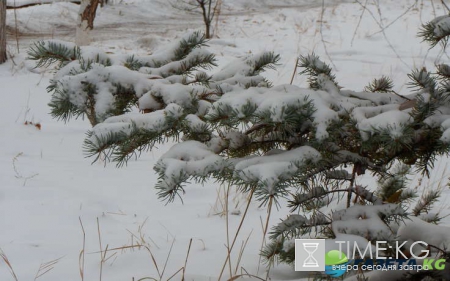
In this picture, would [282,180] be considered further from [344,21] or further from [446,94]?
[344,21]

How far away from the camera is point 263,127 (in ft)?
5.51

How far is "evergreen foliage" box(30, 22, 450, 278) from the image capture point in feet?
4.88

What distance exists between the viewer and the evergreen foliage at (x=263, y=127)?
1.49 meters

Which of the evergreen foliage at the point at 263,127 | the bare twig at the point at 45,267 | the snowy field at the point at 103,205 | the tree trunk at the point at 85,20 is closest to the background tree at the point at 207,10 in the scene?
the snowy field at the point at 103,205

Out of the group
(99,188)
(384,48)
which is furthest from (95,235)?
(384,48)

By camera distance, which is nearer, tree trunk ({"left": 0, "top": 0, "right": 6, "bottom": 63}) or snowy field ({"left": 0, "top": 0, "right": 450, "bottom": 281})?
snowy field ({"left": 0, "top": 0, "right": 450, "bottom": 281})

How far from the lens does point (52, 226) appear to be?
2865 mm

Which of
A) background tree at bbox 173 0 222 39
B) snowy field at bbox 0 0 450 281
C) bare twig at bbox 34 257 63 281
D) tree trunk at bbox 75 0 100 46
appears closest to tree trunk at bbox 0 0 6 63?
snowy field at bbox 0 0 450 281

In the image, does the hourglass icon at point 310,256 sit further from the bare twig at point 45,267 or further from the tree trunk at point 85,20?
the tree trunk at point 85,20

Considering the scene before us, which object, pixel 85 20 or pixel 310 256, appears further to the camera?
pixel 85 20

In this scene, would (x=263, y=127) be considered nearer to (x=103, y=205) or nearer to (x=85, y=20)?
(x=103, y=205)

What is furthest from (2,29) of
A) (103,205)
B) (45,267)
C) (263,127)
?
(263,127)

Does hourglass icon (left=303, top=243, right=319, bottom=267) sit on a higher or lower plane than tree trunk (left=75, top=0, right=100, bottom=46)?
lower

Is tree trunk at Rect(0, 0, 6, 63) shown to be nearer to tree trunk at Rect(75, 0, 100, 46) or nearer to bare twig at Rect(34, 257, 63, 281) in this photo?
tree trunk at Rect(75, 0, 100, 46)
